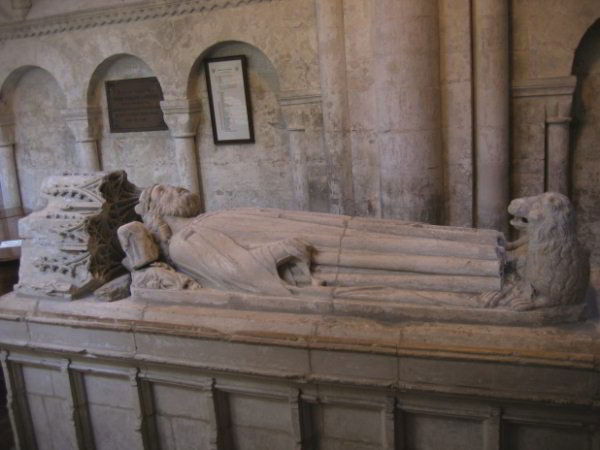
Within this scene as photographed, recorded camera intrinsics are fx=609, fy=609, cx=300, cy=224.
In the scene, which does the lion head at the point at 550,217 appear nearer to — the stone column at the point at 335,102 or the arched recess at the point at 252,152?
the stone column at the point at 335,102

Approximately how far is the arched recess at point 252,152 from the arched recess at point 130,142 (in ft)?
1.72

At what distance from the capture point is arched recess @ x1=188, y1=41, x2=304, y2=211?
20.7 feet

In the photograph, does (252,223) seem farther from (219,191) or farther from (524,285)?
(219,191)

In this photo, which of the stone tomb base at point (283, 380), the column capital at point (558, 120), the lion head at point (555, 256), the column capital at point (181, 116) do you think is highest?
the column capital at point (181, 116)

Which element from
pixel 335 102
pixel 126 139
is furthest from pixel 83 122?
pixel 335 102

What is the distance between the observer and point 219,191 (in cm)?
673

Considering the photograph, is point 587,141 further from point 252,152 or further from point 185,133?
point 185,133

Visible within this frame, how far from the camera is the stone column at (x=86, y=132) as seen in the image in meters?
7.01

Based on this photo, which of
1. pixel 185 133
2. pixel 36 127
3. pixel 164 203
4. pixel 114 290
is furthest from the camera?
pixel 36 127

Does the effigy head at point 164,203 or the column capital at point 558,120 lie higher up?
the column capital at point 558,120

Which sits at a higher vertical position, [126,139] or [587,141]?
[126,139]

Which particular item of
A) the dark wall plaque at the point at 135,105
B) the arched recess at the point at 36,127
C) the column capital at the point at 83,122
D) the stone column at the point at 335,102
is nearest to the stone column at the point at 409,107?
the stone column at the point at 335,102

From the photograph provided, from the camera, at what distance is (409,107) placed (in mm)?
4676

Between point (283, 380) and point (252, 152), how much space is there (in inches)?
160
